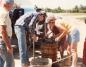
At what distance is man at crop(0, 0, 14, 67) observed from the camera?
433cm

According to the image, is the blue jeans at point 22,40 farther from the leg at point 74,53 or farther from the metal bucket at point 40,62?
the leg at point 74,53

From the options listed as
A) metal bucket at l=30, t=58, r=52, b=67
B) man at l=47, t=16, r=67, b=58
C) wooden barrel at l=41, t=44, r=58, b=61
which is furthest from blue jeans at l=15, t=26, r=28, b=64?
man at l=47, t=16, r=67, b=58

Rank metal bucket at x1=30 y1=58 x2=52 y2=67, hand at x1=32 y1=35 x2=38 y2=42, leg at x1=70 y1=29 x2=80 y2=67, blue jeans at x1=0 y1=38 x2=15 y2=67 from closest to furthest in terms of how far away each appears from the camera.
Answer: blue jeans at x1=0 y1=38 x2=15 y2=67 → leg at x1=70 y1=29 x2=80 y2=67 → metal bucket at x1=30 y1=58 x2=52 y2=67 → hand at x1=32 y1=35 x2=38 y2=42

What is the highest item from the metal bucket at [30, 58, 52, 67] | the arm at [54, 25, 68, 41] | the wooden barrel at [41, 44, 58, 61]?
the arm at [54, 25, 68, 41]

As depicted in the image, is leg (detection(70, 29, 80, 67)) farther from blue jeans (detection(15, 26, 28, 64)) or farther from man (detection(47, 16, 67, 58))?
blue jeans (detection(15, 26, 28, 64))

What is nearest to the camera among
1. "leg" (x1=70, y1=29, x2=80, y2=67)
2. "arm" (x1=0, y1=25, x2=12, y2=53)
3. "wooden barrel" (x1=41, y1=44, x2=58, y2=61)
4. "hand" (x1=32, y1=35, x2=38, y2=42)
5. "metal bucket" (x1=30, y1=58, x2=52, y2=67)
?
"arm" (x1=0, y1=25, x2=12, y2=53)

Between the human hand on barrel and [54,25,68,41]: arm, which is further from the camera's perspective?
the human hand on barrel

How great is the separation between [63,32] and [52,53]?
44 centimetres

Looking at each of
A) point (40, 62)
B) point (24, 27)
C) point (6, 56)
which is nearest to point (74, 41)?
point (40, 62)

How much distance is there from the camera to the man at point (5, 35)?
14.2 feet

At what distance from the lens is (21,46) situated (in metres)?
5.46

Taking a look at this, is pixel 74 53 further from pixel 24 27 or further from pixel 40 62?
pixel 24 27

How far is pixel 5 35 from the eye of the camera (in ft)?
14.1

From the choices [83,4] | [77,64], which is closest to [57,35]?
[77,64]
